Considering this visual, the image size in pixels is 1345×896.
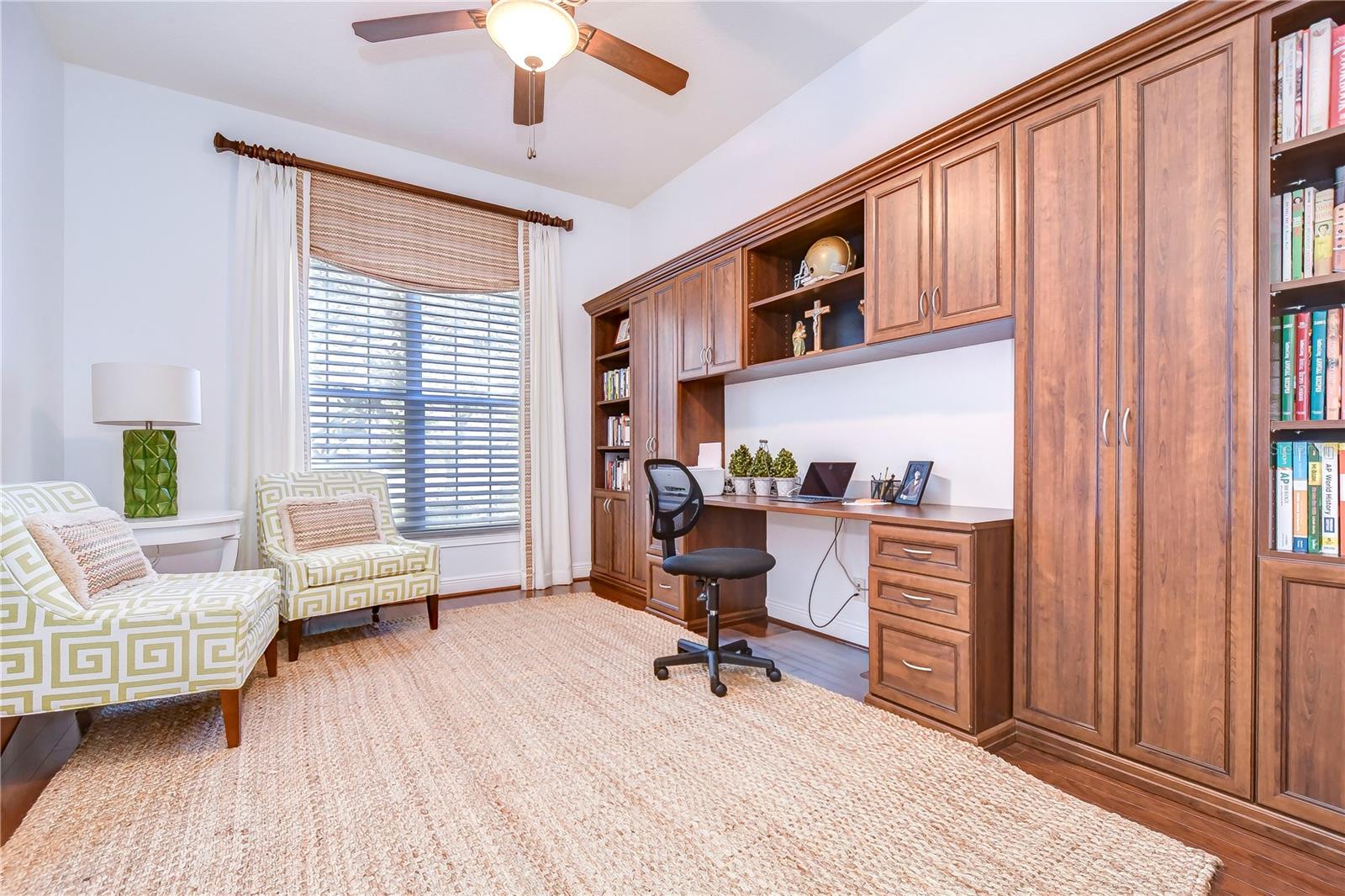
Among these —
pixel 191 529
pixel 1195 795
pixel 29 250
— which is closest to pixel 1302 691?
pixel 1195 795

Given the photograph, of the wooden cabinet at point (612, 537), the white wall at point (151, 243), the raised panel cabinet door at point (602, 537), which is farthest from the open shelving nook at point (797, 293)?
the white wall at point (151, 243)

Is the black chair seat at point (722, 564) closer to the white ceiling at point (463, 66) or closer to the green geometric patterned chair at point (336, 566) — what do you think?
the green geometric patterned chair at point (336, 566)

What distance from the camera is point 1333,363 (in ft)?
5.01

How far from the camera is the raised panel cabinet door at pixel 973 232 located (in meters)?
2.15

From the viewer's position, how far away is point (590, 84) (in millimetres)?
3406

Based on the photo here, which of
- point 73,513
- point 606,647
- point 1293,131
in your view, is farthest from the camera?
point 606,647

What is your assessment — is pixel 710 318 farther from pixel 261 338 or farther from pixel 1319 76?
pixel 261 338

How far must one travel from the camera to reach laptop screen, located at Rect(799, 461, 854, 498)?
3.09 m

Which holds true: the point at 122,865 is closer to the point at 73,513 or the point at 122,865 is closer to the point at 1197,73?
the point at 73,513

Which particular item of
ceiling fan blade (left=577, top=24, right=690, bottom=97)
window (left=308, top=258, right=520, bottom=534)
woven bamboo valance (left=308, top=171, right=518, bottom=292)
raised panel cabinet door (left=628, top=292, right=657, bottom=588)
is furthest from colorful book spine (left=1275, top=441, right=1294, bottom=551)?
woven bamboo valance (left=308, top=171, right=518, bottom=292)

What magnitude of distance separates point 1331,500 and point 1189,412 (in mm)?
359

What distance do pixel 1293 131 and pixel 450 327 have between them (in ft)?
14.1

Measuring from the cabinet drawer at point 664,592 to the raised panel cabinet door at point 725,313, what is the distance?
1208mm

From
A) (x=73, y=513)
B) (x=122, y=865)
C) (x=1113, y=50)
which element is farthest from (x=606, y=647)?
(x=1113, y=50)
